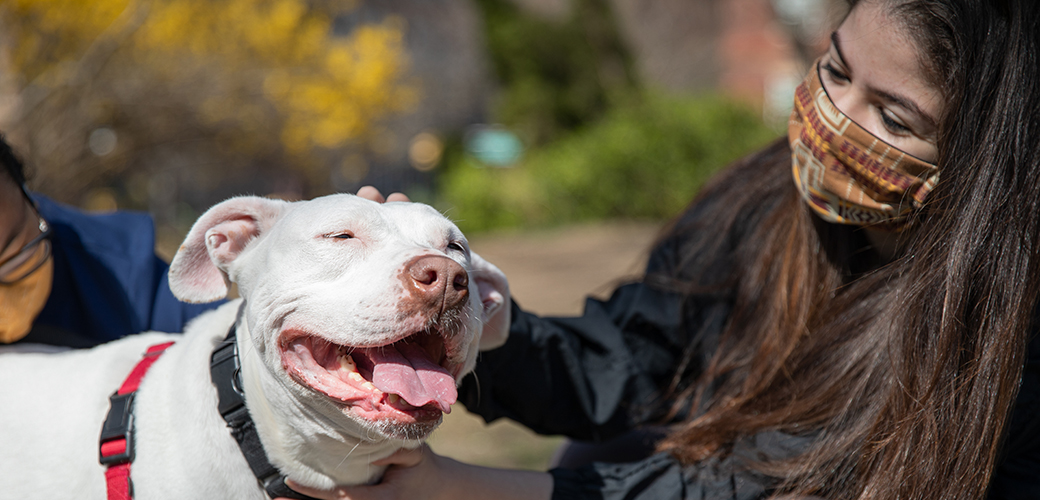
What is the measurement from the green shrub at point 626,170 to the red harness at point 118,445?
9.31 meters

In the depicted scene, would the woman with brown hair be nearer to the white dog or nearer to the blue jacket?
the white dog

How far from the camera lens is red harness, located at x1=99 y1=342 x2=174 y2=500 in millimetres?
1649

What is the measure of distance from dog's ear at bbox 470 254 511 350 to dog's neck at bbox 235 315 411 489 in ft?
1.38

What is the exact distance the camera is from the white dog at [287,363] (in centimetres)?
147

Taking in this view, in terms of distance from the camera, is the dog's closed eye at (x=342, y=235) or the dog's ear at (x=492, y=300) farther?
the dog's ear at (x=492, y=300)

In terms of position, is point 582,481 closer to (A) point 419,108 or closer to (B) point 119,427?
(B) point 119,427

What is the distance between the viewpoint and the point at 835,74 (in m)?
2.02

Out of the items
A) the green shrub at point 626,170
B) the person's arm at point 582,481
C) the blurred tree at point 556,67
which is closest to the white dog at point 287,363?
the person's arm at point 582,481

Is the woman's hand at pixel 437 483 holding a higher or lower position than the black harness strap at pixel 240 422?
lower

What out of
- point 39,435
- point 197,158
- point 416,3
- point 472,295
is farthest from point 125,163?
point 416,3

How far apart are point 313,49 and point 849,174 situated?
6.83 m

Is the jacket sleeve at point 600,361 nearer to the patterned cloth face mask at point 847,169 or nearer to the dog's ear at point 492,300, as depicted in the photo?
the dog's ear at point 492,300

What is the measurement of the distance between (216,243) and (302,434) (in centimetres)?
50

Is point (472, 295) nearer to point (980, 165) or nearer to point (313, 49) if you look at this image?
point (980, 165)
